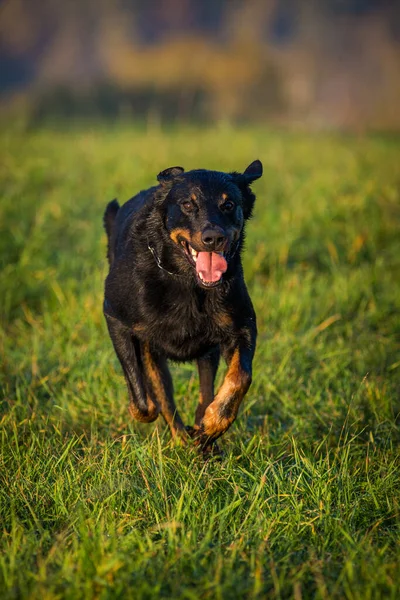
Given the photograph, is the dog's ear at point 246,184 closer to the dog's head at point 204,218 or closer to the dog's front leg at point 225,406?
the dog's head at point 204,218

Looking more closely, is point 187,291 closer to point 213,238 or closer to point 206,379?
point 213,238

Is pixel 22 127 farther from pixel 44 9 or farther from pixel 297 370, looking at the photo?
pixel 44 9

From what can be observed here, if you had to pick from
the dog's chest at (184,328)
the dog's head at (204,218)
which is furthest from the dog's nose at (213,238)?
the dog's chest at (184,328)

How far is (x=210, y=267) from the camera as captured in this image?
3596 millimetres

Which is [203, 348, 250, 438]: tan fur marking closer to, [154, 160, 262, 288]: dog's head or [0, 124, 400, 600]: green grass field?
[0, 124, 400, 600]: green grass field

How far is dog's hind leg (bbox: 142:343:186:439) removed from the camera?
4031 mm

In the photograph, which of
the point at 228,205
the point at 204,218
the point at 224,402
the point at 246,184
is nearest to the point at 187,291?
the point at 204,218

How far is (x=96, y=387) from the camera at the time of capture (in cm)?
446

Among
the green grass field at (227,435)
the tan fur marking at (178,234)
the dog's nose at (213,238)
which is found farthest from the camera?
the tan fur marking at (178,234)

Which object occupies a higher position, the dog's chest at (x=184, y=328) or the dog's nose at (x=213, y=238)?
the dog's nose at (x=213, y=238)

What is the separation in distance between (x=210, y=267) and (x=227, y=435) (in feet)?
3.36

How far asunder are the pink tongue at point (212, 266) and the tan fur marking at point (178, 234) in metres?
0.15

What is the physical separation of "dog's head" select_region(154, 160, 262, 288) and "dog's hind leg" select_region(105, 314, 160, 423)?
0.48 m

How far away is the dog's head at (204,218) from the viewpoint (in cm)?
358
